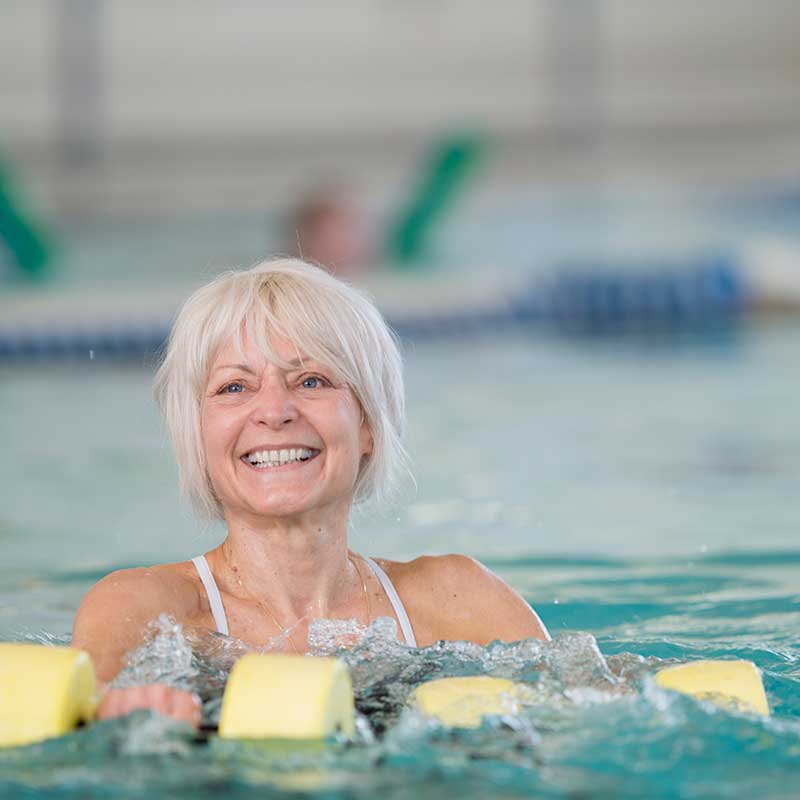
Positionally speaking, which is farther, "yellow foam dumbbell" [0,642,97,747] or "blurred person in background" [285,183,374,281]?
"blurred person in background" [285,183,374,281]

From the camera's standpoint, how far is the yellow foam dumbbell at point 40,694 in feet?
7.36

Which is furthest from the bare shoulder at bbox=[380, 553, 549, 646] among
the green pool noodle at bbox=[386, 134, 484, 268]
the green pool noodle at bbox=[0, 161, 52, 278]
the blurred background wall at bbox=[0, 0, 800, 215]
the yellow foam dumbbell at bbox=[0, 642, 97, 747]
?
the blurred background wall at bbox=[0, 0, 800, 215]

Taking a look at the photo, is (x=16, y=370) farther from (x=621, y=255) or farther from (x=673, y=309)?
(x=621, y=255)

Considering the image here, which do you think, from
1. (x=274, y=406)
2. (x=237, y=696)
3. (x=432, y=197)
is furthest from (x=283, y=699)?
(x=432, y=197)

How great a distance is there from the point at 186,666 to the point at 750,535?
252cm

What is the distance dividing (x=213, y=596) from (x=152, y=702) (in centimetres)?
48

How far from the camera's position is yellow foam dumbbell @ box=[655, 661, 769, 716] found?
2.45 meters

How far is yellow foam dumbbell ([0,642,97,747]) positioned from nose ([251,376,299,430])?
0.53 meters

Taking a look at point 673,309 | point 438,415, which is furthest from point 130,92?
point 438,415

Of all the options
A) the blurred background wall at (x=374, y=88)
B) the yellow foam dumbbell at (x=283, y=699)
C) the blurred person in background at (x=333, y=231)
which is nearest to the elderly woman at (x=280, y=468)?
the yellow foam dumbbell at (x=283, y=699)

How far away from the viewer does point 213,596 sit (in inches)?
108

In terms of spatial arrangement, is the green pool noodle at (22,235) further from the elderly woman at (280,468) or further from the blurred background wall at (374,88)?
the elderly woman at (280,468)

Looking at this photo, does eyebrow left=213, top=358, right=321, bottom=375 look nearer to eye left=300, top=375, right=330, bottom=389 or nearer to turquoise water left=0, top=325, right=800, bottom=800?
eye left=300, top=375, right=330, bottom=389

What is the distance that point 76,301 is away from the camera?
9.44m
